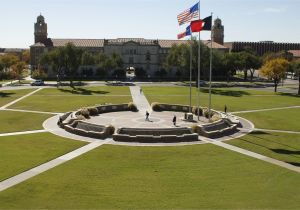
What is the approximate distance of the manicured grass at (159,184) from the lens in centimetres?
2095

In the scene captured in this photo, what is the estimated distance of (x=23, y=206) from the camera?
20.2m

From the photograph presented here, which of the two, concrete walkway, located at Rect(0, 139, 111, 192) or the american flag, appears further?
the american flag

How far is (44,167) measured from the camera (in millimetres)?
26969

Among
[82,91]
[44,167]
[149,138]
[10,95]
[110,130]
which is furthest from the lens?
[82,91]

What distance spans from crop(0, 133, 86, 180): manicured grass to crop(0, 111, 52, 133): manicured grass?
375 centimetres

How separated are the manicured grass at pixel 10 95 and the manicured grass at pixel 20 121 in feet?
35.7

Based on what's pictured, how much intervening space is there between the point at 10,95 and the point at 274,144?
166ft

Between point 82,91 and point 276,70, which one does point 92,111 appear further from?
point 276,70

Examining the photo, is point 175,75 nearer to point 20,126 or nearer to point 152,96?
point 152,96

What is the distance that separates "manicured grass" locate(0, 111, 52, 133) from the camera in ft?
133

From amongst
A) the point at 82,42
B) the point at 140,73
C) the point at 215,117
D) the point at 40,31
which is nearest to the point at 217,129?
the point at 215,117

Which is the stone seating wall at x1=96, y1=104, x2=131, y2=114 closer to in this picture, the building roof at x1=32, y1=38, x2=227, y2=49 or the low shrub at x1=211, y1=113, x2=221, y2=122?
the low shrub at x1=211, y1=113, x2=221, y2=122

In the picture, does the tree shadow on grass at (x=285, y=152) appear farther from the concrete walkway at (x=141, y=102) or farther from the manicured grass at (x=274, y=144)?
the concrete walkway at (x=141, y=102)

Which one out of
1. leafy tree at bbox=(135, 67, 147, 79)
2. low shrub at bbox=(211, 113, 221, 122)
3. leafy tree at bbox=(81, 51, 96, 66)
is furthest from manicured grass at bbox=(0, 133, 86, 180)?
leafy tree at bbox=(135, 67, 147, 79)
